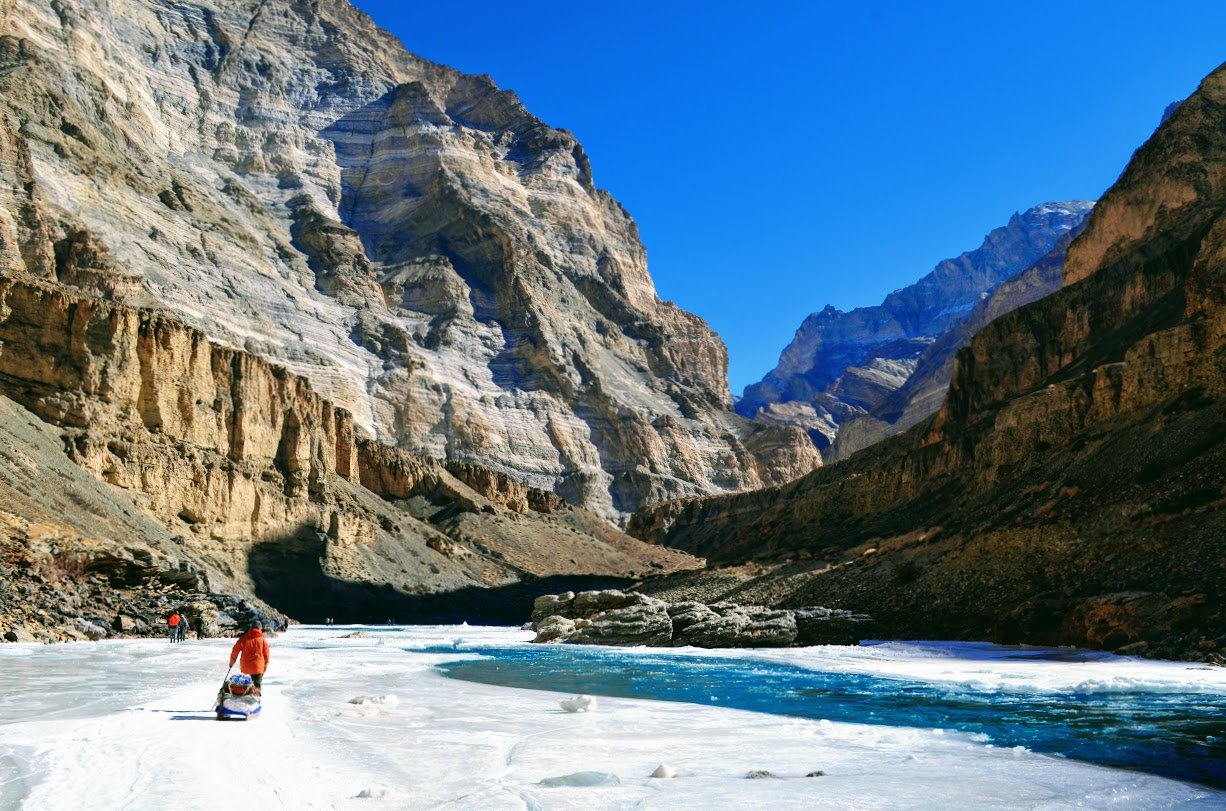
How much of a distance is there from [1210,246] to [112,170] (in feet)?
363

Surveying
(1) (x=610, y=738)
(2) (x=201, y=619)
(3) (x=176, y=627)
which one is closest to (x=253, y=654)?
(1) (x=610, y=738)

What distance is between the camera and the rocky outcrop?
35.8 metres

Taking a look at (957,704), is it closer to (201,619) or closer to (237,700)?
(237,700)

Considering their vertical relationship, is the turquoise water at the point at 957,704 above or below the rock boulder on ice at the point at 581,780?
above

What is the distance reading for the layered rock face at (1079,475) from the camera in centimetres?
2747

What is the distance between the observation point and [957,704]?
54.0 ft

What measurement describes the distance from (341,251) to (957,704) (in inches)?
5811

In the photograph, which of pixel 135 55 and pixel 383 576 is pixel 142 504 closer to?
pixel 383 576

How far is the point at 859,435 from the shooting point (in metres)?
185

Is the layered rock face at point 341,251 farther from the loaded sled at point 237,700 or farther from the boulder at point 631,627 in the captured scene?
the loaded sled at point 237,700

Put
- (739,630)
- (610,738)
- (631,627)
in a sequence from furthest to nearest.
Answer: (631,627)
(739,630)
(610,738)

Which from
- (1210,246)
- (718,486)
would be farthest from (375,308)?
(1210,246)

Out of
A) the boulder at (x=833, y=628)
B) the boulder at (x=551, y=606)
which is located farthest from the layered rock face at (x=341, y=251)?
the boulder at (x=833, y=628)

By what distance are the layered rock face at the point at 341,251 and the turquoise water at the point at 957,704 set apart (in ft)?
246
